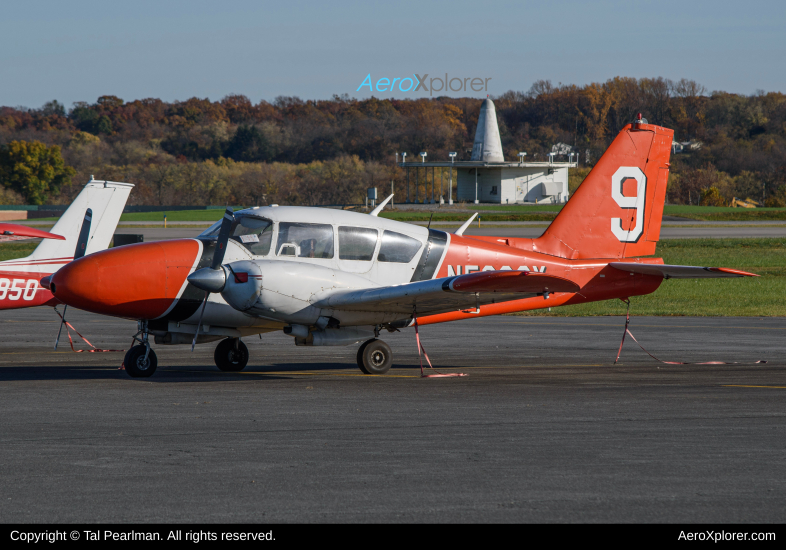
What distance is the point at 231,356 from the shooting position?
1400 cm

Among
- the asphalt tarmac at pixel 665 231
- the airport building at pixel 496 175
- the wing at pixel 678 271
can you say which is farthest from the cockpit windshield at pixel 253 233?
the airport building at pixel 496 175

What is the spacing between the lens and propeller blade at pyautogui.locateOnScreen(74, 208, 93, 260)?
1722 cm

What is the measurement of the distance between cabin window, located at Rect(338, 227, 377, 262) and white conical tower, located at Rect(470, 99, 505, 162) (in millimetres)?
94746

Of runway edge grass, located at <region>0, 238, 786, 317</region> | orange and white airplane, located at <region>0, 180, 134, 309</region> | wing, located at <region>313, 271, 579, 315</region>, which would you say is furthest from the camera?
runway edge grass, located at <region>0, 238, 786, 317</region>

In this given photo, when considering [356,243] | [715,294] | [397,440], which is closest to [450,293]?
[356,243]

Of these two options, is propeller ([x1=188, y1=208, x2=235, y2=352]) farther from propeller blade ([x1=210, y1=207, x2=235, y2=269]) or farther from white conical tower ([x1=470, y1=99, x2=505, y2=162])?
white conical tower ([x1=470, y1=99, x2=505, y2=162])

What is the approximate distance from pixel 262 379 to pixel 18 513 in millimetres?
7035

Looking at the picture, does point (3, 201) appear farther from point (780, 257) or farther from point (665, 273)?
point (665, 273)

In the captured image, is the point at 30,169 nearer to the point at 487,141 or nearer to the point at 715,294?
the point at 487,141

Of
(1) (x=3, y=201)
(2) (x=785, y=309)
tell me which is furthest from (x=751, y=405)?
(1) (x=3, y=201)

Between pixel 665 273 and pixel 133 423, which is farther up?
pixel 665 273

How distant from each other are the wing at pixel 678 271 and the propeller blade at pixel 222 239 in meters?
6.32

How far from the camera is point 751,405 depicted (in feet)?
33.8

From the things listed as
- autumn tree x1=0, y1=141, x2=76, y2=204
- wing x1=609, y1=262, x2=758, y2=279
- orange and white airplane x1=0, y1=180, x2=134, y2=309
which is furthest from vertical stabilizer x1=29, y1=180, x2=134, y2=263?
autumn tree x1=0, y1=141, x2=76, y2=204
